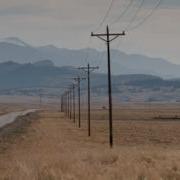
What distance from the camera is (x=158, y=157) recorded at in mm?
25047

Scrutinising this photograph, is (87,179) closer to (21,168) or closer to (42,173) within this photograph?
(42,173)

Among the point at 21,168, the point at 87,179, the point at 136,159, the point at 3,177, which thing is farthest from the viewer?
the point at 136,159

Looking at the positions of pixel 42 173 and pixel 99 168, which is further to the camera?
pixel 99 168

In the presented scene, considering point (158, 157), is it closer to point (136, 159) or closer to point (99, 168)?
point (136, 159)

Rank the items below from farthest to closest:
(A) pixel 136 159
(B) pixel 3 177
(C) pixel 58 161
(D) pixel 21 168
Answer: (A) pixel 136 159 < (C) pixel 58 161 < (D) pixel 21 168 < (B) pixel 3 177

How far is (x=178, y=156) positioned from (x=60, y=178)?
364 inches

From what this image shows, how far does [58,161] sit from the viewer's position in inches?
885

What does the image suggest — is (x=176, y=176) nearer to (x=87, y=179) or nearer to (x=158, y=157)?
(x=87, y=179)

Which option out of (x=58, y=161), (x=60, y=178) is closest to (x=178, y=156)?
(x=58, y=161)

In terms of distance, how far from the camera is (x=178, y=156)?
2486cm

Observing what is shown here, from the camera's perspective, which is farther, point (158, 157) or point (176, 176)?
point (158, 157)

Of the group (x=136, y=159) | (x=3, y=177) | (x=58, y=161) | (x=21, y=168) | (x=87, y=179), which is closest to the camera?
(x=87, y=179)

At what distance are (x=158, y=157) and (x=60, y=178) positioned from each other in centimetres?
908

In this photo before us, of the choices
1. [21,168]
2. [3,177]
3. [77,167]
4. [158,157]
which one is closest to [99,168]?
[77,167]
